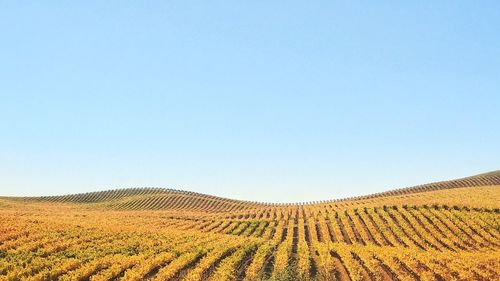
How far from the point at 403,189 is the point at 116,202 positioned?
71.6 m

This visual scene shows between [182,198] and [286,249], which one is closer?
[286,249]

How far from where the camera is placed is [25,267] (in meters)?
22.9

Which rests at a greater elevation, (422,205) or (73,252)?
(422,205)

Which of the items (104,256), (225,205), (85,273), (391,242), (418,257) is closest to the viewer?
(85,273)

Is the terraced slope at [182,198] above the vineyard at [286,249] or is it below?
above

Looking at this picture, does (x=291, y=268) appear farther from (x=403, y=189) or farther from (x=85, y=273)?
(x=403, y=189)

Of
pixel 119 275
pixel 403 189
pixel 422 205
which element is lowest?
pixel 119 275

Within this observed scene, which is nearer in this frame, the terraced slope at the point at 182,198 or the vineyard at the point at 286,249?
the vineyard at the point at 286,249

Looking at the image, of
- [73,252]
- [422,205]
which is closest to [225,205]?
[422,205]

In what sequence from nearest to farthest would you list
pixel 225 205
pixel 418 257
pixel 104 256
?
pixel 104 256, pixel 418 257, pixel 225 205

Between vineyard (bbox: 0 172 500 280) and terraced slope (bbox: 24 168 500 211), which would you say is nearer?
vineyard (bbox: 0 172 500 280)

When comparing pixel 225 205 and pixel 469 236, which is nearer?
pixel 469 236

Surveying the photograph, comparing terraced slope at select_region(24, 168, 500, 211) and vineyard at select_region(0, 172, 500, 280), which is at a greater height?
terraced slope at select_region(24, 168, 500, 211)

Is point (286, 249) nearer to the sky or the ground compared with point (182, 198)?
nearer to the ground
